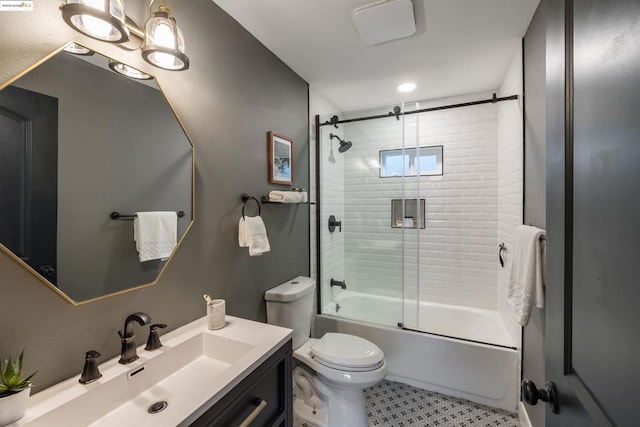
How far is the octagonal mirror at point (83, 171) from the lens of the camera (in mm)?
825

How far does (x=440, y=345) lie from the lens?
2.16 meters

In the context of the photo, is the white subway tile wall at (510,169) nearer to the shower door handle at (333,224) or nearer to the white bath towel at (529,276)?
the white bath towel at (529,276)

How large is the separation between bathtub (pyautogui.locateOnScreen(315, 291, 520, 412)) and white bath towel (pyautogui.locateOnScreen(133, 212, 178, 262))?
177cm

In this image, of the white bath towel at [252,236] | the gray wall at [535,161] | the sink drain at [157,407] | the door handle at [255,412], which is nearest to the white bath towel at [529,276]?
the gray wall at [535,161]

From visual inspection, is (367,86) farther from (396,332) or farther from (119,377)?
(119,377)

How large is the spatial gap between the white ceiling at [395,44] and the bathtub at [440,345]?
2134 millimetres

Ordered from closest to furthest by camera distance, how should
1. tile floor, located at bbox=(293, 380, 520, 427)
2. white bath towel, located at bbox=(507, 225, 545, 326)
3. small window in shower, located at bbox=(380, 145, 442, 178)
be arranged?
1. white bath towel, located at bbox=(507, 225, 545, 326)
2. tile floor, located at bbox=(293, 380, 520, 427)
3. small window in shower, located at bbox=(380, 145, 442, 178)

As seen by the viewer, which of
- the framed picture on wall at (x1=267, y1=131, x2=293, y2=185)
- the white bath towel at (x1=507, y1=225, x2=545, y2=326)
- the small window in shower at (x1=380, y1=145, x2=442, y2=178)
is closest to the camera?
the white bath towel at (x1=507, y1=225, x2=545, y2=326)

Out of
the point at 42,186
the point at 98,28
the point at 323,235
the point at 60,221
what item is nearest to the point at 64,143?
the point at 42,186

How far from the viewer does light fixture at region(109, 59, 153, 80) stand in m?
1.07

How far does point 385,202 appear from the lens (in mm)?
2875

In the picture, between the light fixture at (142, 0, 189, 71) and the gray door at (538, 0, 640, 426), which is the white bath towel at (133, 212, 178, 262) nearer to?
the light fixture at (142, 0, 189, 71)

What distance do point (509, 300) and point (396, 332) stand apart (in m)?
1.00

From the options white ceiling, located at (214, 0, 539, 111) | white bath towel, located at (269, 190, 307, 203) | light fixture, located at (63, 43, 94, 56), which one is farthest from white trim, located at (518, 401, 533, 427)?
light fixture, located at (63, 43, 94, 56)
